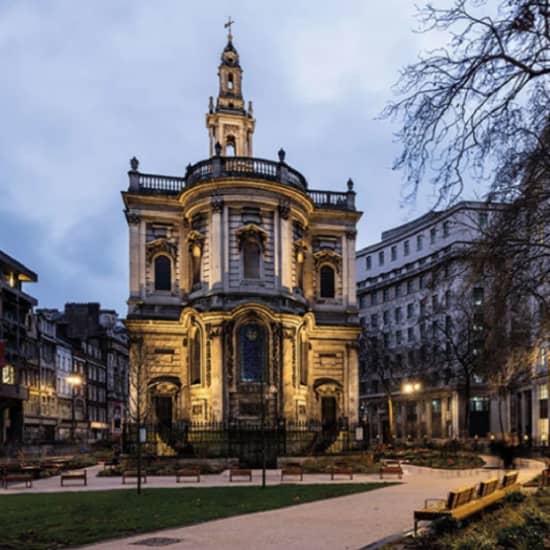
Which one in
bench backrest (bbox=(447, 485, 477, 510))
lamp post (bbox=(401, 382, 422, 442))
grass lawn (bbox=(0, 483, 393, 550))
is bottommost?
grass lawn (bbox=(0, 483, 393, 550))

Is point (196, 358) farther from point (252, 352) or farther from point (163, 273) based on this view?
point (163, 273)

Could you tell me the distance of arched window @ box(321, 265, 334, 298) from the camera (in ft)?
185

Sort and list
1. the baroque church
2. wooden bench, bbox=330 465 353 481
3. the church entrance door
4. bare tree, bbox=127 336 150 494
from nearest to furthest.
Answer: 1. wooden bench, bbox=330 465 353 481
2. bare tree, bbox=127 336 150 494
3. the baroque church
4. the church entrance door

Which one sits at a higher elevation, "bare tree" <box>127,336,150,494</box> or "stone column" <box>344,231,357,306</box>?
"stone column" <box>344,231,357,306</box>

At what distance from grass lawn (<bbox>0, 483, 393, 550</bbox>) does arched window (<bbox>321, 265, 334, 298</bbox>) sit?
2638 cm

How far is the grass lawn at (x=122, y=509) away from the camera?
55.9 feet

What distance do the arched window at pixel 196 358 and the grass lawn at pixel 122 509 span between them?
21.0 m

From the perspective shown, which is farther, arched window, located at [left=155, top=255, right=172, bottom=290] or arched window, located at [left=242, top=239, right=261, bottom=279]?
arched window, located at [left=155, top=255, right=172, bottom=290]

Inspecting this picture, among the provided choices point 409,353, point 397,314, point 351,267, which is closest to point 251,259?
point 351,267

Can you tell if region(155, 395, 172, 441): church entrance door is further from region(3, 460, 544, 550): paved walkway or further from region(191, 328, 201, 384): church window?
region(3, 460, 544, 550): paved walkway

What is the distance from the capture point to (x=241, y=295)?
49125mm

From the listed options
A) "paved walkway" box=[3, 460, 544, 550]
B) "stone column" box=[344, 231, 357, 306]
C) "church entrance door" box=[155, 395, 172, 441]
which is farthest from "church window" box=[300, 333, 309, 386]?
"paved walkway" box=[3, 460, 544, 550]

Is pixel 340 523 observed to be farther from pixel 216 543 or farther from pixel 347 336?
pixel 347 336

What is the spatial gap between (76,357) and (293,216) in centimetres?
5454
